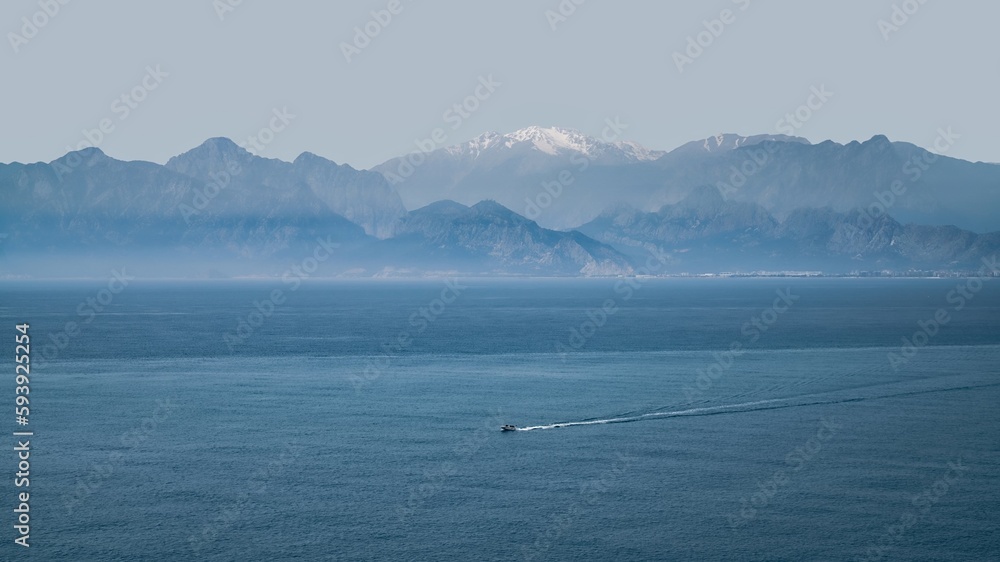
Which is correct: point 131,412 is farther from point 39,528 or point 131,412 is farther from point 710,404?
point 710,404

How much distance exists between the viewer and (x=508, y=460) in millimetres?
80875

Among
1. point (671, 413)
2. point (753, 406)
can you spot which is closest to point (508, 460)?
point (671, 413)

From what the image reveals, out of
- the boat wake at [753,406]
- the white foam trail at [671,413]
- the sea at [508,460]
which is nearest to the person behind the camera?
the sea at [508,460]

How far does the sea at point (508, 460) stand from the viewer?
2446 inches

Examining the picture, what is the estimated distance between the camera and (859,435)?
3543 inches

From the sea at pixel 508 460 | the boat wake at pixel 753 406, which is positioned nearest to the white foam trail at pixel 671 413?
the boat wake at pixel 753 406

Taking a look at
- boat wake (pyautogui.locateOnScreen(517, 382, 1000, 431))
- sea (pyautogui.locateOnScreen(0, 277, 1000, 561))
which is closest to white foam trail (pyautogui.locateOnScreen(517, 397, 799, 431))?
boat wake (pyautogui.locateOnScreen(517, 382, 1000, 431))

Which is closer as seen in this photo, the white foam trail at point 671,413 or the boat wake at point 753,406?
the white foam trail at point 671,413

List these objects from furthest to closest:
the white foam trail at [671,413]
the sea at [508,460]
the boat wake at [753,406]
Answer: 1. the boat wake at [753,406]
2. the white foam trail at [671,413]
3. the sea at [508,460]

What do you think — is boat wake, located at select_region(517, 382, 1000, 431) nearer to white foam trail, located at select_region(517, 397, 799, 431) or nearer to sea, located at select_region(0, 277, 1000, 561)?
white foam trail, located at select_region(517, 397, 799, 431)

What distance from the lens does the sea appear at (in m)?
62.1

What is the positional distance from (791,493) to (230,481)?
134 ft

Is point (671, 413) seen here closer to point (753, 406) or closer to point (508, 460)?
point (753, 406)

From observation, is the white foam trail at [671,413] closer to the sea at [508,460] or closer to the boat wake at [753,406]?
the boat wake at [753,406]
